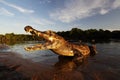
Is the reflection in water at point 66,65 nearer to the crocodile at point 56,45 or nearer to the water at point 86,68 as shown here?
the water at point 86,68

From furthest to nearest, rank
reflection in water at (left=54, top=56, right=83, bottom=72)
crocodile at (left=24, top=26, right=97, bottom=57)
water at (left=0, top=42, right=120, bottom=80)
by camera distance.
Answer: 1. crocodile at (left=24, top=26, right=97, bottom=57)
2. reflection in water at (left=54, top=56, right=83, bottom=72)
3. water at (left=0, top=42, right=120, bottom=80)

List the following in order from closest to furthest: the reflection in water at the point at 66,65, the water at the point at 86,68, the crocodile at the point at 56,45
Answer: the water at the point at 86,68
the reflection in water at the point at 66,65
the crocodile at the point at 56,45

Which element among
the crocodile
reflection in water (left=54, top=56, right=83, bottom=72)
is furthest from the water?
the crocodile

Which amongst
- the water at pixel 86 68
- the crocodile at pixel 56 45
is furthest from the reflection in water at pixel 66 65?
the crocodile at pixel 56 45

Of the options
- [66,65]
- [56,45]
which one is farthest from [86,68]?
[56,45]

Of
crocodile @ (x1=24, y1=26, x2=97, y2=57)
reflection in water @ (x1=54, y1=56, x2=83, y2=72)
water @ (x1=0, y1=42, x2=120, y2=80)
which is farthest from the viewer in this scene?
crocodile @ (x1=24, y1=26, x2=97, y2=57)

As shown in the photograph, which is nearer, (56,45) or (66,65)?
(66,65)

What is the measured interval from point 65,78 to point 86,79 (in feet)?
2.83

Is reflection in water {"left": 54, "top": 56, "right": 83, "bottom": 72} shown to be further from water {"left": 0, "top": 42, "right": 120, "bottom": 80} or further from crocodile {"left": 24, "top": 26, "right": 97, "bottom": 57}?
crocodile {"left": 24, "top": 26, "right": 97, "bottom": 57}

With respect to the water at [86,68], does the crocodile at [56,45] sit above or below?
above

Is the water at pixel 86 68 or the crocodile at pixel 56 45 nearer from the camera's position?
the water at pixel 86 68

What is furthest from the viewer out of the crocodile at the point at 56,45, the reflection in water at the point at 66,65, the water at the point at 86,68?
the crocodile at the point at 56,45

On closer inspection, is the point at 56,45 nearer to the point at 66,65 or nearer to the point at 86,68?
the point at 66,65

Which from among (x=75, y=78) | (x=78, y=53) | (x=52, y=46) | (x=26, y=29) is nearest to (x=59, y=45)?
(x=52, y=46)
